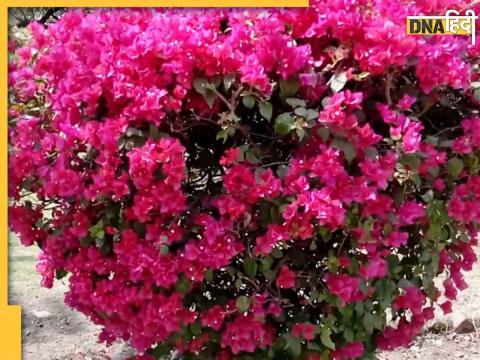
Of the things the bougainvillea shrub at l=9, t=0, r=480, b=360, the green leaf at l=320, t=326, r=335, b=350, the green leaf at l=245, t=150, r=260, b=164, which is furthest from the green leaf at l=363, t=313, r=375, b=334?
the green leaf at l=245, t=150, r=260, b=164

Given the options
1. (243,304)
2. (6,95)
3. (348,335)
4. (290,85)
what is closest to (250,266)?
(243,304)

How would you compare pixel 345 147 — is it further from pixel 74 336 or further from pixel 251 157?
pixel 74 336

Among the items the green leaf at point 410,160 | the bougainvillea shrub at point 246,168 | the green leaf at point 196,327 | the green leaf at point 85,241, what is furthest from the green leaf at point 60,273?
the green leaf at point 410,160

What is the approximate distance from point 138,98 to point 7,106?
568 mm

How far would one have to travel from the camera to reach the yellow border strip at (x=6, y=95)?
1928 millimetres

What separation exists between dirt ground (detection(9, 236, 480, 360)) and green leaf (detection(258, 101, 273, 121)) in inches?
63.7

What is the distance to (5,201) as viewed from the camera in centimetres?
216

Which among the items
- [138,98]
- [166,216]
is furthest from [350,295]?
[138,98]

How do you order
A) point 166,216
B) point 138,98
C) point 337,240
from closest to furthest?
point 138,98 < point 166,216 < point 337,240

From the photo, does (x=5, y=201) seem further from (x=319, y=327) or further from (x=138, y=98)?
(x=319, y=327)

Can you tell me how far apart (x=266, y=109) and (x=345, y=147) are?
0.73ft

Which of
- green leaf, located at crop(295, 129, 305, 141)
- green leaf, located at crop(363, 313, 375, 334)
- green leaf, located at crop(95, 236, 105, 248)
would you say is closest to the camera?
green leaf, located at crop(295, 129, 305, 141)

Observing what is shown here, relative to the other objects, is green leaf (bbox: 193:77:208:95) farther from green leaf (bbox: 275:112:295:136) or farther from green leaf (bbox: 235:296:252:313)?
green leaf (bbox: 235:296:252:313)

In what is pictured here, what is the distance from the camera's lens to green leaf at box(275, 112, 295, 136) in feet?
5.86
